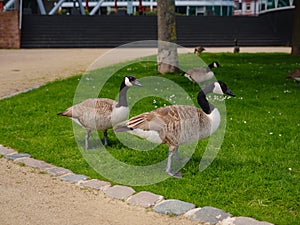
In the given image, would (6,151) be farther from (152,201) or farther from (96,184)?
(152,201)

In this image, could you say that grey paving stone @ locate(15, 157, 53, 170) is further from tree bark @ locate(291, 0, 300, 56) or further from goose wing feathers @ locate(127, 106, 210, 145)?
tree bark @ locate(291, 0, 300, 56)

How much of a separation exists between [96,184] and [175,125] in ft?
3.88

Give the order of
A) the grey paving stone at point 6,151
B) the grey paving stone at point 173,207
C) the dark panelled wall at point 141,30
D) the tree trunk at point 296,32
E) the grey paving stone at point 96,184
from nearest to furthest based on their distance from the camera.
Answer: the grey paving stone at point 173,207, the grey paving stone at point 96,184, the grey paving stone at point 6,151, the tree trunk at point 296,32, the dark panelled wall at point 141,30

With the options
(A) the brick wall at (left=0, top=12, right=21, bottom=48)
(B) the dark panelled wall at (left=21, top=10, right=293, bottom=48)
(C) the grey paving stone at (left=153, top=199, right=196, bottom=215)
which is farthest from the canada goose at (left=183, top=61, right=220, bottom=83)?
(A) the brick wall at (left=0, top=12, right=21, bottom=48)

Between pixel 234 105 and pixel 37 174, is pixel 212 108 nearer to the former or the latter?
pixel 37 174

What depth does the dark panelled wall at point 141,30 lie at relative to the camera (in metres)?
31.6

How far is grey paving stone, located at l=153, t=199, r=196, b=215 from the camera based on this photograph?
4.49m

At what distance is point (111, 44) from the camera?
3159cm

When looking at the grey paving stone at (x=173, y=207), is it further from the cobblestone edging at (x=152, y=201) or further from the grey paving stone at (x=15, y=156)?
the grey paving stone at (x=15, y=156)

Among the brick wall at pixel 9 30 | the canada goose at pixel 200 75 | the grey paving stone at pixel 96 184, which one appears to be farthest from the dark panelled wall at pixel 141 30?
the grey paving stone at pixel 96 184

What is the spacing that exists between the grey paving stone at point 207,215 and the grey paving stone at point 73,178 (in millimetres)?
1606

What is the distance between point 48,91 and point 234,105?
4.88m

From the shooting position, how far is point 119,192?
5.01 metres

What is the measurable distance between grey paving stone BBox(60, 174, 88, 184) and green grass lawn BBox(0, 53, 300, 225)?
12 cm
